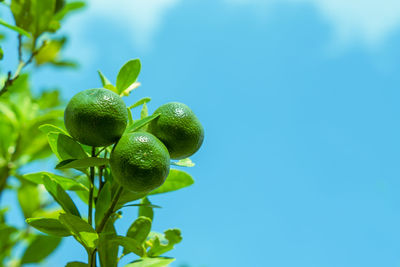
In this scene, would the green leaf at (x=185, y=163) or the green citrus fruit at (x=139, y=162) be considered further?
the green leaf at (x=185, y=163)

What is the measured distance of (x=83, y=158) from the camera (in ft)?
3.91

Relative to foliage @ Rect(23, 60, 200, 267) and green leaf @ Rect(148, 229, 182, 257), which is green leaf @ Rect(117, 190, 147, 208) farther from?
green leaf @ Rect(148, 229, 182, 257)

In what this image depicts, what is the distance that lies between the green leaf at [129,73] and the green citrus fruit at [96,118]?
22 centimetres

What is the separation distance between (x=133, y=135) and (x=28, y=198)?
1348mm

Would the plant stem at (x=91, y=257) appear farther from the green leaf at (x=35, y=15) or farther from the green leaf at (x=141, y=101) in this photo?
the green leaf at (x=35, y=15)

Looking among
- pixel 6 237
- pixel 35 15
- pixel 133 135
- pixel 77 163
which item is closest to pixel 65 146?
pixel 77 163

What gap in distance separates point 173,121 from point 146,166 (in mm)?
171

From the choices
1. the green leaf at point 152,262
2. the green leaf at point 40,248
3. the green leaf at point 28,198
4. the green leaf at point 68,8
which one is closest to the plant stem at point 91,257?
the green leaf at point 152,262

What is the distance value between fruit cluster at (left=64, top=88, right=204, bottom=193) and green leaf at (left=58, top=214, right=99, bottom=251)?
151 mm

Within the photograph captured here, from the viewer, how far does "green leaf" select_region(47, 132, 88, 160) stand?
4.20ft

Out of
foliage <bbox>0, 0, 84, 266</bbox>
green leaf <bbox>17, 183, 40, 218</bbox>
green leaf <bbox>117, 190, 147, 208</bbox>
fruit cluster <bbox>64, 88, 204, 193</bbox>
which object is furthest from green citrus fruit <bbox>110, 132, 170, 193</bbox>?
green leaf <bbox>17, 183, 40, 218</bbox>

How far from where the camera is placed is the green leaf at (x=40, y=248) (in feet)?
6.86

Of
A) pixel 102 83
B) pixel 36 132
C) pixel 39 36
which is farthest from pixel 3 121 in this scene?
pixel 102 83

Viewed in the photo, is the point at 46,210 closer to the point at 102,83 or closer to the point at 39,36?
the point at 39,36
